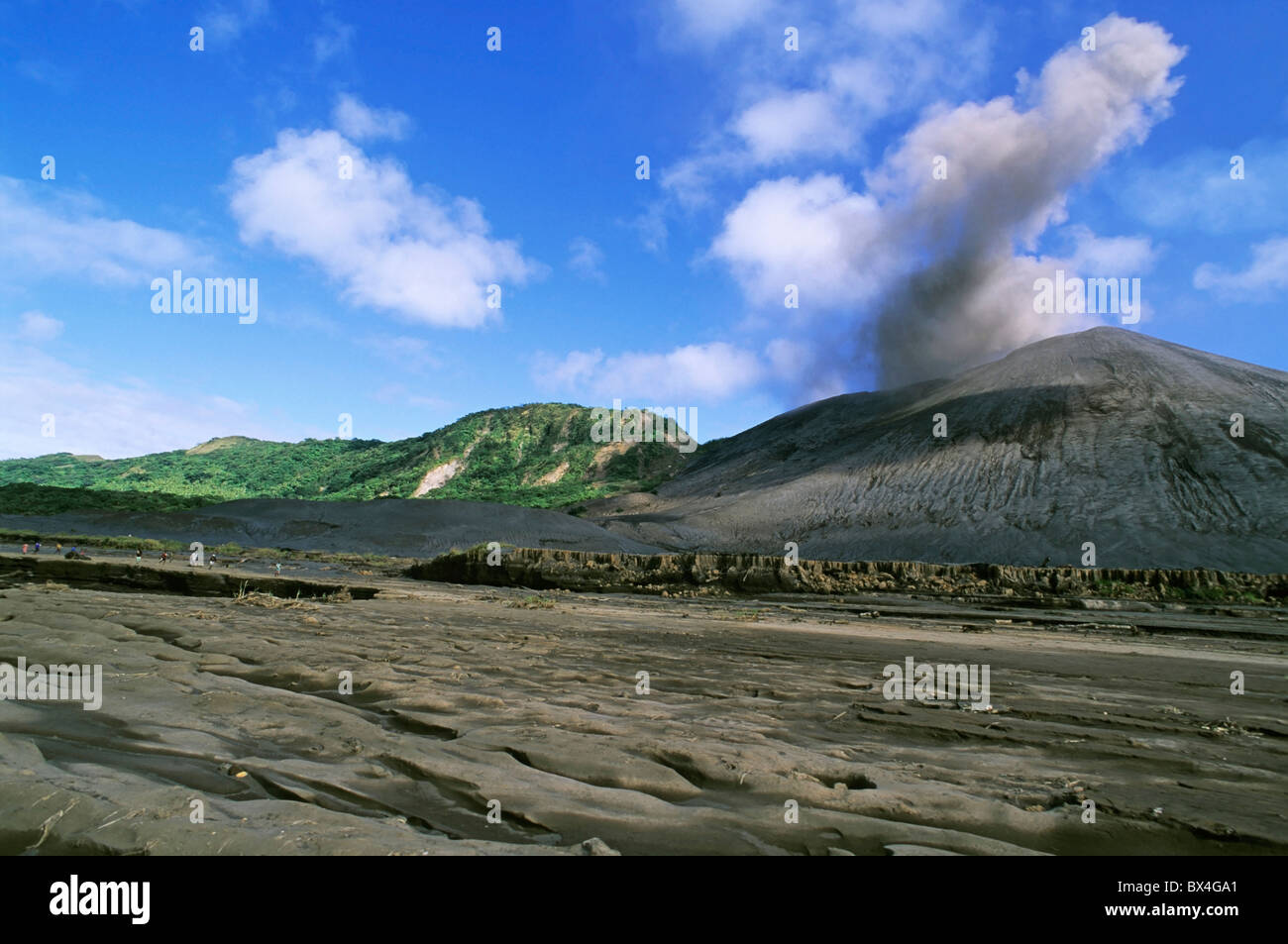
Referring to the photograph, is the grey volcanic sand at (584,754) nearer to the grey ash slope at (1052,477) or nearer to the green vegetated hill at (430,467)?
the grey ash slope at (1052,477)

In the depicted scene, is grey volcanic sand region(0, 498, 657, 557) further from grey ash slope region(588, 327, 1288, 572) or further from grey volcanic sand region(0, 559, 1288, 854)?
grey volcanic sand region(0, 559, 1288, 854)

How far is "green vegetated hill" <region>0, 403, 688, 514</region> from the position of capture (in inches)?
4583

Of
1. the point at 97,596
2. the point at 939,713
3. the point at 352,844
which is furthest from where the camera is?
the point at 97,596

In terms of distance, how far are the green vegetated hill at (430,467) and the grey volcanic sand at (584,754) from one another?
309 feet

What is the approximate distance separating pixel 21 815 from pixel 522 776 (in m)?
2.07

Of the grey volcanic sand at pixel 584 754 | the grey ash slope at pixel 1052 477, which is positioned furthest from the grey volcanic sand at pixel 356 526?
the grey volcanic sand at pixel 584 754

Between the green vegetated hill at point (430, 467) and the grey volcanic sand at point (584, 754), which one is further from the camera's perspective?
the green vegetated hill at point (430, 467)

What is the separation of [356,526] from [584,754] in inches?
2063

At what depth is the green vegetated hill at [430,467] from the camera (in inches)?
4583

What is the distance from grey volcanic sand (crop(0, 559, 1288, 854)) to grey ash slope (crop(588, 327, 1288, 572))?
145ft

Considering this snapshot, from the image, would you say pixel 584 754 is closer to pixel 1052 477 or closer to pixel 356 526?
pixel 356 526
